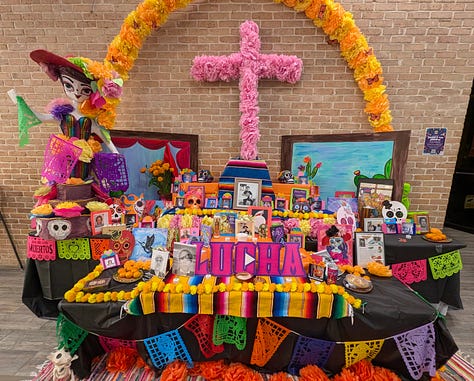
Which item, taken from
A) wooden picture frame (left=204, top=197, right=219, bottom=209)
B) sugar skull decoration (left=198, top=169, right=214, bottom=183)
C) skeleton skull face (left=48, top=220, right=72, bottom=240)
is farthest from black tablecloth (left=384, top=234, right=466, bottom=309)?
skeleton skull face (left=48, top=220, right=72, bottom=240)

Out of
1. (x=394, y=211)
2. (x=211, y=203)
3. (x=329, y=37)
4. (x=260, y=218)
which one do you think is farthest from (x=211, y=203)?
(x=329, y=37)

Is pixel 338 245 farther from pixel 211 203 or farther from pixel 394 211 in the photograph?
pixel 211 203

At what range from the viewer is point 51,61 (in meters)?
2.18

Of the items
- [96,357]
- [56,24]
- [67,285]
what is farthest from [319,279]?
[56,24]

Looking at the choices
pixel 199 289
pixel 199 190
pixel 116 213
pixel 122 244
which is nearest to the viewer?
pixel 199 289

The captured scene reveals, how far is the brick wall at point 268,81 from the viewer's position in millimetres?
2906

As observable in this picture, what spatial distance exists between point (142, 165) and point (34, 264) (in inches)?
58.4

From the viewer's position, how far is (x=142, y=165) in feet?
10.5

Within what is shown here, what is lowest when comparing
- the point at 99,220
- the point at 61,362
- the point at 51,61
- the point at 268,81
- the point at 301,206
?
the point at 61,362

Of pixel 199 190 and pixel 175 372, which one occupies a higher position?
pixel 199 190

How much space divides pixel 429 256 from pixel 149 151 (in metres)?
3.15

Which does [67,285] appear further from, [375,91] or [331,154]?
[375,91]

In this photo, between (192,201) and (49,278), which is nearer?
(49,278)

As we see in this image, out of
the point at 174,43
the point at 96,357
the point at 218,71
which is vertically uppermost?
the point at 174,43
